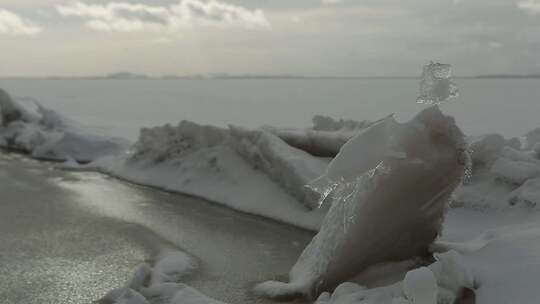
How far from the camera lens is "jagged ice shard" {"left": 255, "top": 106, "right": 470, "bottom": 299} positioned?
10.2 feet

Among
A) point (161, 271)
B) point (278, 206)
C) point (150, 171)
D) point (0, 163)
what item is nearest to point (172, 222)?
point (278, 206)

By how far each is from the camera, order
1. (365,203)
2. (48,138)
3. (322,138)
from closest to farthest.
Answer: (365,203) → (322,138) → (48,138)

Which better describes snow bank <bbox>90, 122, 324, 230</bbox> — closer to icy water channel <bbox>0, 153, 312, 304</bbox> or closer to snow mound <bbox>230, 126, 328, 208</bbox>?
snow mound <bbox>230, 126, 328, 208</bbox>

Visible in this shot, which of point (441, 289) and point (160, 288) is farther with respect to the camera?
point (160, 288)

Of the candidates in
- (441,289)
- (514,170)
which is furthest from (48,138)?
(441,289)

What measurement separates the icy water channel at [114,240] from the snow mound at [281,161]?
0.57 m

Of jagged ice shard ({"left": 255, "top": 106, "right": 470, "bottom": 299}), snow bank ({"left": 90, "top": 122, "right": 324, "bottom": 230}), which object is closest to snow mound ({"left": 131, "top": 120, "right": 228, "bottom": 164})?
snow bank ({"left": 90, "top": 122, "right": 324, "bottom": 230})

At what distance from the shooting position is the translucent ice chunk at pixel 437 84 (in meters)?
3.26

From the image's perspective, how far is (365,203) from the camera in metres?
3.55

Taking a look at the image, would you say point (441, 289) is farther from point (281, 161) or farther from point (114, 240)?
point (281, 161)

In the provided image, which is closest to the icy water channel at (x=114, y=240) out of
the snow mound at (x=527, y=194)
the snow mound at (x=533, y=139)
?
the snow mound at (x=527, y=194)

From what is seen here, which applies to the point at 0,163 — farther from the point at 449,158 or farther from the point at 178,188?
the point at 449,158

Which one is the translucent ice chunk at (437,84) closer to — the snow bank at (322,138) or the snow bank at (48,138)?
the snow bank at (322,138)

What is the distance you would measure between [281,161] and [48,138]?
22.3ft
